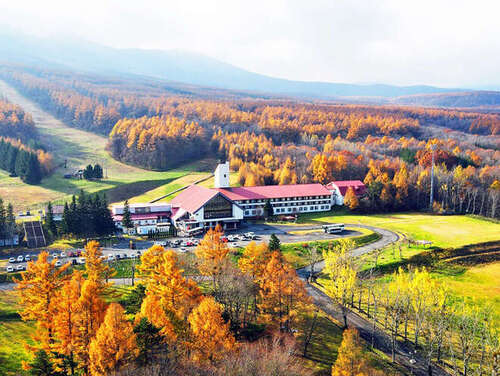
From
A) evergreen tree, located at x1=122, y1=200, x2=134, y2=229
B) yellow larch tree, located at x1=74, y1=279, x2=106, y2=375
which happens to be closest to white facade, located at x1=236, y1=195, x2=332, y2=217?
evergreen tree, located at x1=122, y1=200, x2=134, y2=229

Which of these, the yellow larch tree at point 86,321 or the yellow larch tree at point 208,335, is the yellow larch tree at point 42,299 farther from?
the yellow larch tree at point 208,335

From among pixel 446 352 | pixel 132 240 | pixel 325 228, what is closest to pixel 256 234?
pixel 325 228

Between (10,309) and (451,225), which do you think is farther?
(451,225)

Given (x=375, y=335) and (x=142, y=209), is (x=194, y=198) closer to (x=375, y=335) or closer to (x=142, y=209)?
(x=142, y=209)

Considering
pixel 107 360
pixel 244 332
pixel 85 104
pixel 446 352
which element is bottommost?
pixel 446 352

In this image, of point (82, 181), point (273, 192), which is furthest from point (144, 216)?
point (82, 181)

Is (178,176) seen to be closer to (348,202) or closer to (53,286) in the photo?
(348,202)
